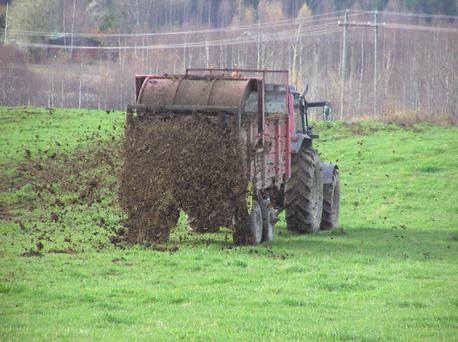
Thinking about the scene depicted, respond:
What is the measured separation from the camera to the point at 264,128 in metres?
18.5

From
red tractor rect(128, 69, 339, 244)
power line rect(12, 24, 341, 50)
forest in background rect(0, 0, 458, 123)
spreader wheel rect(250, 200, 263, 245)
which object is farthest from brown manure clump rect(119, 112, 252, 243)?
power line rect(12, 24, 341, 50)

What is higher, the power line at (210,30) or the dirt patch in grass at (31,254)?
the power line at (210,30)

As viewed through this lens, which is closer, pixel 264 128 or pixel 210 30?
pixel 264 128

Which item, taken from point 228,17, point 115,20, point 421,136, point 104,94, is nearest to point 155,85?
point 421,136

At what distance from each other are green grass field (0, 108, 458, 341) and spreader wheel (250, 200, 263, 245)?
0.25 m

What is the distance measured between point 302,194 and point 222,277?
742cm

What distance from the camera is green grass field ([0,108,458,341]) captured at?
10539 millimetres

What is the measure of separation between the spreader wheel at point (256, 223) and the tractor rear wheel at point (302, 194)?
277 cm

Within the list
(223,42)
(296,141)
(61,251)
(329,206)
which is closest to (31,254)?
(61,251)

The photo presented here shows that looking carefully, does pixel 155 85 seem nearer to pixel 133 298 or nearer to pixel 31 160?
pixel 133 298

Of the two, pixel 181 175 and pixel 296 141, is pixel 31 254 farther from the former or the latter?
pixel 296 141

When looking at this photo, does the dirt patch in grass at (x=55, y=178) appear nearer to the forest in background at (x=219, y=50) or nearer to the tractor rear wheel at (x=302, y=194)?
the tractor rear wheel at (x=302, y=194)

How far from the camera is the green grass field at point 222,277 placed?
10.5m

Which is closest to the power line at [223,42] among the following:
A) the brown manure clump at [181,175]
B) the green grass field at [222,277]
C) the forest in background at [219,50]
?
the forest in background at [219,50]
